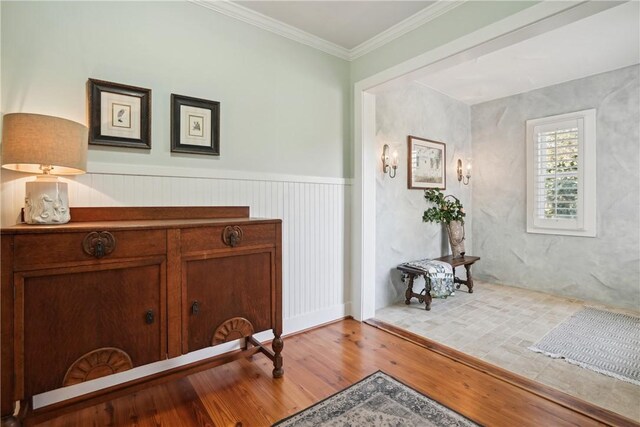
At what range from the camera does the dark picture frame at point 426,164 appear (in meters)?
3.68

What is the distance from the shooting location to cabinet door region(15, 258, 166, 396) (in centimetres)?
127

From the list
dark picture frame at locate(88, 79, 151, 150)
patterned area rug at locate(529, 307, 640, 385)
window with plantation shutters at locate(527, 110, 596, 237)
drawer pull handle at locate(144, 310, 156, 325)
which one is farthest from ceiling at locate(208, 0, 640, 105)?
patterned area rug at locate(529, 307, 640, 385)

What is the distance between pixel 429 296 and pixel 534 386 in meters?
1.37

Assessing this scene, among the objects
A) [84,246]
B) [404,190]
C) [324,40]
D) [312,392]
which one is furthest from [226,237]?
[404,190]

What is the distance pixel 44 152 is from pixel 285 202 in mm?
1549

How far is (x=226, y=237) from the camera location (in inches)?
69.0

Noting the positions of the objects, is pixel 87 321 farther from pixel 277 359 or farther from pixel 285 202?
pixel 285 202

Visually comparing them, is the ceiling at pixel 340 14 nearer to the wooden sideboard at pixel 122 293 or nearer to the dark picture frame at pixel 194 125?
the dark picture frame at pixel 194 125

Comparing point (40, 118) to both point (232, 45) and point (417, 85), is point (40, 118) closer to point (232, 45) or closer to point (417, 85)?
point (232, 45)

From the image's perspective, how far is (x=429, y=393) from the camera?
184 cm

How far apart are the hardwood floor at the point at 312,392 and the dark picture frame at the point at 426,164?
2038 mm

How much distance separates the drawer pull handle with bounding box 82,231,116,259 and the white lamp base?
25cm

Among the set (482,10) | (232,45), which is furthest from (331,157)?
(482,10)

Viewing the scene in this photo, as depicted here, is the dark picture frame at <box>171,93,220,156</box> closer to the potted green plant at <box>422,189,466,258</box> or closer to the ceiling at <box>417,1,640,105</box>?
the ceiling at <box>417,1,640,105</box>
